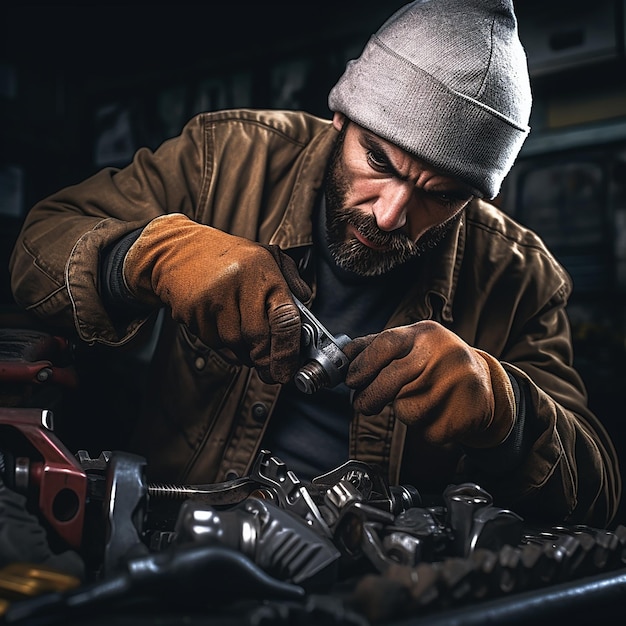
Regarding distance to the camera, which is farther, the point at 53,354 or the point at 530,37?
the point at 530,37

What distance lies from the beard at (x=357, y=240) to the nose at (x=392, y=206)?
0.03m

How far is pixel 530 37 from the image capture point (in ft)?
8.64

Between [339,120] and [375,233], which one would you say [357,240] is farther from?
[339,120]

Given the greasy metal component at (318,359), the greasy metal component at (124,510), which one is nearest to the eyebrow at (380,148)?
the greasy metal component at (318,359)

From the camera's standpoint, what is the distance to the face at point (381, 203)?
1305 millimetres

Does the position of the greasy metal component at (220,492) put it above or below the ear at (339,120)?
below

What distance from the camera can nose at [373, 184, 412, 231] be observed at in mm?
1301

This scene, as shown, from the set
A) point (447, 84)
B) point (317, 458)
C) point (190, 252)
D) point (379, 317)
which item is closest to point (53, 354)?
point (190, 252)

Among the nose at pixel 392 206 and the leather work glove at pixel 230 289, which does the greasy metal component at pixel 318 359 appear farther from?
the nose at pixel 392 206

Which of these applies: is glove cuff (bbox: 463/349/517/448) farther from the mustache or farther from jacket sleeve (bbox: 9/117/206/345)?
jacket sleeve (bbox: 9/117/206/345)

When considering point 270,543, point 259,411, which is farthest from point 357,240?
point 270,543

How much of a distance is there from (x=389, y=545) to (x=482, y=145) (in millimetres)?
719

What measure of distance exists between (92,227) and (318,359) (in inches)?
19.4

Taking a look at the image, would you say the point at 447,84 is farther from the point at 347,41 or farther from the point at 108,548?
the point at 347,41
